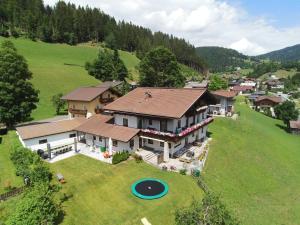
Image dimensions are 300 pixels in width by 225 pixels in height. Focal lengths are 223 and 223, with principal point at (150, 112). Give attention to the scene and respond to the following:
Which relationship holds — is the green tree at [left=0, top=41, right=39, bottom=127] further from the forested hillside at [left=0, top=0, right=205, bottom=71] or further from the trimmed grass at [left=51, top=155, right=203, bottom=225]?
the forested hillside at [left=0, top=0, right=205, bottom=71]

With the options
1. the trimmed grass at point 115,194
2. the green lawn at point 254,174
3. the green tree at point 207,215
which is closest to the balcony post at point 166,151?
the trimmed grass at point 115,194

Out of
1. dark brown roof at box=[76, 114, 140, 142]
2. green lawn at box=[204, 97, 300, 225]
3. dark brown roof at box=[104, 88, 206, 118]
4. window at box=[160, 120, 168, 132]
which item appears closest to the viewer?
green lawn at box=[204, 97, 300, 225]

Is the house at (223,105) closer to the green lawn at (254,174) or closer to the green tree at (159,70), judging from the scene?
the green lawn at (254,174)

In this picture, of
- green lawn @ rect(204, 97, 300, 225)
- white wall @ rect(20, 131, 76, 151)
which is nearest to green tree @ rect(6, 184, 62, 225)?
white wall @ rect(20, 131, 76, 151)

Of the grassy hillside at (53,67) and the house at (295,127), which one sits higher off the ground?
the grassy hillside at (53,67)

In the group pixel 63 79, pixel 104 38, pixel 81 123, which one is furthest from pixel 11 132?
pixel 104 38

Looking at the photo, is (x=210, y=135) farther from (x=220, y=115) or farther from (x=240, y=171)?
(x=220, y=115)
